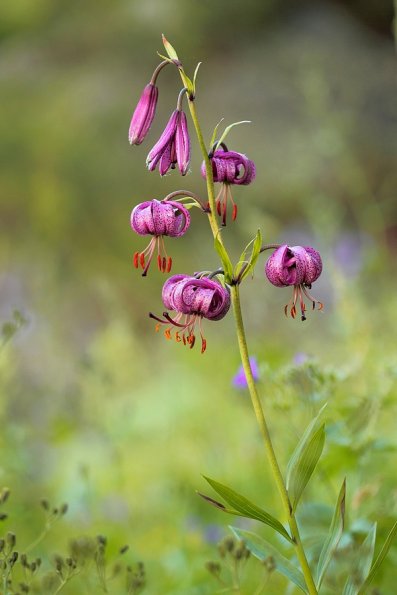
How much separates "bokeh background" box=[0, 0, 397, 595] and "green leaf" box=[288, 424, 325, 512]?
0.84 meters

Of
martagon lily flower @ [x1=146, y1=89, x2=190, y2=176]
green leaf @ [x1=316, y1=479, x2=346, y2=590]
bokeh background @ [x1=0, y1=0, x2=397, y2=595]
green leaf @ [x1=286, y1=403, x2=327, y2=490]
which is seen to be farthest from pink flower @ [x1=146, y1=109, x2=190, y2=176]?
Result: bokeh background @ [x1=0, y1=0, x2=397, y2=595]

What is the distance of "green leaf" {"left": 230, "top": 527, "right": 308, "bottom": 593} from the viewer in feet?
3.16

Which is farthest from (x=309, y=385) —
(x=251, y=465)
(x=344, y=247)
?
(x=344, y=247)

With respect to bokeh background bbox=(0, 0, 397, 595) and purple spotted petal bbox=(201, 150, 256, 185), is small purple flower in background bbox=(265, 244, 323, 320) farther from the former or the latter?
bokeh background bbox=(0, 0, 397, 595)

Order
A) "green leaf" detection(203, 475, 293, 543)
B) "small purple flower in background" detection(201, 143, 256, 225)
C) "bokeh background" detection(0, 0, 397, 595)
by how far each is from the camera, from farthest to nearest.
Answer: "bokeh background" detection(0, 0, 397, 595) → "small purple flower in background" detection(201, 143, 256, 225) → "green leaf" detection(203, 475, 293, 543)

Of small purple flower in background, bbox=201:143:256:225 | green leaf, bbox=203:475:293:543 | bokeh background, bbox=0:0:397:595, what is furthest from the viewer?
bokeh background, bbox=0:0:397:595

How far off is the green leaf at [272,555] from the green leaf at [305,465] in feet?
0.27

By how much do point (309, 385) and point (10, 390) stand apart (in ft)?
3.62

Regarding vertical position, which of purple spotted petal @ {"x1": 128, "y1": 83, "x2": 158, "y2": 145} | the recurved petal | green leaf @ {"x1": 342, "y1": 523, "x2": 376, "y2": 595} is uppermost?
purple spotted petal @ {"x1": 128, "y1": 83, "x2": 158, "y2": 145}

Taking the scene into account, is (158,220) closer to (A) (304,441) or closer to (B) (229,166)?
(B) (229,166)

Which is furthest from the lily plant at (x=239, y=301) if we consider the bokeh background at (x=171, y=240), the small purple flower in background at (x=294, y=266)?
the bokeh background at (x=171, y=240)

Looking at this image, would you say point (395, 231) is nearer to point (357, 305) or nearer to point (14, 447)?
point (357, 305)

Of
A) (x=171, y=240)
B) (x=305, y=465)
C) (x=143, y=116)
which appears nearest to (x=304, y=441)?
(x=305, y=465)

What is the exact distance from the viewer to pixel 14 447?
1.72 metres
